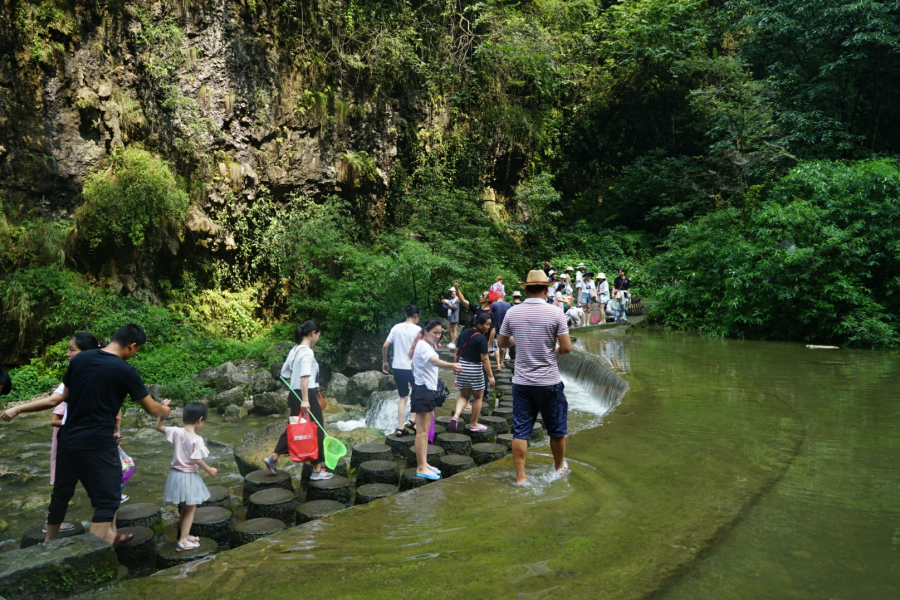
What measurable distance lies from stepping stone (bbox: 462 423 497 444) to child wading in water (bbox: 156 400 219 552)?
12.3ft

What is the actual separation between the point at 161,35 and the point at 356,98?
6268 millimetres

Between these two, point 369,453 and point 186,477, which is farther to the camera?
point 369,453

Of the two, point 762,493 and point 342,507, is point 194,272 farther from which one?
point 762,493

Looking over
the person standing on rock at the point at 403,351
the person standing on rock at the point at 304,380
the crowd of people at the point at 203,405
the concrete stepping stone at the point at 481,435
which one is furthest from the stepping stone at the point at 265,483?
the concrete stepping stone at the point at 481,435

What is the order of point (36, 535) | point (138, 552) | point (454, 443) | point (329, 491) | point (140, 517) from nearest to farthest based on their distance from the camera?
point (138, 552)
point (36, 535)
point (140, 517)
point (329, 491)
point (454, 443)

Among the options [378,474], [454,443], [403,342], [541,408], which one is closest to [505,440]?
[454,443]

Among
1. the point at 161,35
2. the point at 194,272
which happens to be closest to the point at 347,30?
the point at 161,35

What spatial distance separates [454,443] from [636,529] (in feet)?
10.2

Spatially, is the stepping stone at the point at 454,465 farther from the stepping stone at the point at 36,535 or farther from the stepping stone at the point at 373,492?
the stepping stone at the point at 36,535

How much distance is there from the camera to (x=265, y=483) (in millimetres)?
5980

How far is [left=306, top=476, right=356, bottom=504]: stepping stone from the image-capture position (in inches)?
232

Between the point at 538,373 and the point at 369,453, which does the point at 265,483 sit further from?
the point at 538,373

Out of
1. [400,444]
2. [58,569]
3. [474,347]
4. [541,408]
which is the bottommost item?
[400,444]

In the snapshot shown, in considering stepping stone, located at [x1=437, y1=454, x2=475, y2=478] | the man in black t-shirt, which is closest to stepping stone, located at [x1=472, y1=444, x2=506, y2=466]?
stepping stone, located at [x1=437, y1=454, x2=475, y2=478]
